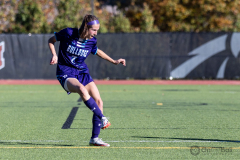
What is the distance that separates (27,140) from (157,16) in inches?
1015

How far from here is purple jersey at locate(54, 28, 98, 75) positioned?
19.2 feet

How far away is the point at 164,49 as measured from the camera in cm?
1920

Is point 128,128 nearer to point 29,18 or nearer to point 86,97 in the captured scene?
point 86,97

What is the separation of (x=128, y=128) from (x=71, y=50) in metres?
2.13

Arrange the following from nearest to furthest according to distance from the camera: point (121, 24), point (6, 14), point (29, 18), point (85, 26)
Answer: point (85, 26) → point (29, 18) → point (121, 24) → point (6, 14)

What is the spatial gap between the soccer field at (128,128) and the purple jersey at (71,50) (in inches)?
43.5

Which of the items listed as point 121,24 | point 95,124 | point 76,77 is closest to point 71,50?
point 76,77

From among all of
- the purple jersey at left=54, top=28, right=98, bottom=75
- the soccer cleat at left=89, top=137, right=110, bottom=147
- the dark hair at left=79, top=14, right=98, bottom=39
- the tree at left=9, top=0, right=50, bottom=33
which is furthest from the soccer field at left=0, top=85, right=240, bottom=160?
the tree at left=9, top=0, right=50, bottom=33

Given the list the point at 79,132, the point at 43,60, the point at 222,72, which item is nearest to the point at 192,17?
the point at 222,72

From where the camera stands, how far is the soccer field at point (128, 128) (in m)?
5.44

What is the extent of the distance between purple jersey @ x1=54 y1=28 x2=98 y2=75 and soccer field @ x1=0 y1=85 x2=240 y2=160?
43.5 inches

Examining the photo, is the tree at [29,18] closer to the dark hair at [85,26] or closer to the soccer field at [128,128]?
the soccer field at [128,128]

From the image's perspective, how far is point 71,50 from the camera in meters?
5.87

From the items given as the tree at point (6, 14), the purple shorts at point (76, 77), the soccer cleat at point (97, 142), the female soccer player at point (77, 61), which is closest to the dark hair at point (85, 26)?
the female soccer player at point (77, 61)
